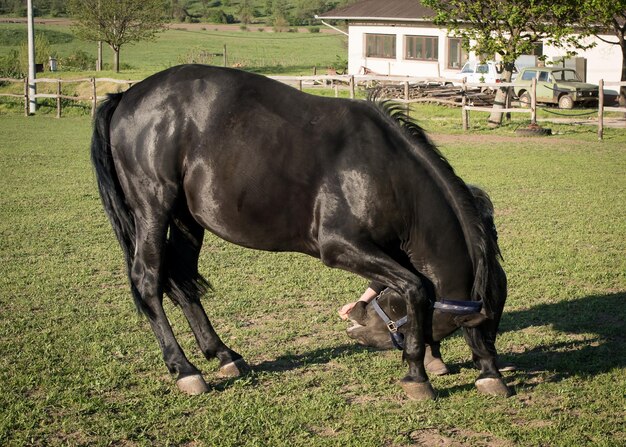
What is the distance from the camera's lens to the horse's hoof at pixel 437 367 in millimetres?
5214

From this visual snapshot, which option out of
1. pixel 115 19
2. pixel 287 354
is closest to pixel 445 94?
pixel 115 19

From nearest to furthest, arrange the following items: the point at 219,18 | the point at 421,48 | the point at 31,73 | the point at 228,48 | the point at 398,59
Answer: the point at 31,73 < the point at 421,48 < the point at 398,59 < the point at 228,48 < the point at 219,18

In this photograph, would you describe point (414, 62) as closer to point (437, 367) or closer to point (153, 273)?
point (437, 367)

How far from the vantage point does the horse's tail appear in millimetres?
5328

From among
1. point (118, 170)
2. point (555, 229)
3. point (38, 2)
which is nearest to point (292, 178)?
point (118, 170)

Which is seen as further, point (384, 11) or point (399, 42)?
point (384, 11)

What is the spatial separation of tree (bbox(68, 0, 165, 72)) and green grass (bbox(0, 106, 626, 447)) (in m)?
34.8

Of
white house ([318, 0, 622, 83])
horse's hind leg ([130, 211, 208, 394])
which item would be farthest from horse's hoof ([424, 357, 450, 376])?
white house ([318, 0, 622, 83])

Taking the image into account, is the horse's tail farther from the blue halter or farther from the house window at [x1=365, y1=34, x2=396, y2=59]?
the house window at [x1=365, y1=34, x2=396, y2=59]

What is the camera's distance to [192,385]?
484 cm

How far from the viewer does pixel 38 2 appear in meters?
104

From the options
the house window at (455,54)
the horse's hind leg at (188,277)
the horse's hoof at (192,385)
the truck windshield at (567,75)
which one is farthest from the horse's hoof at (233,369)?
the house window at (455,54)

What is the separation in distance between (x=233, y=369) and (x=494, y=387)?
5.48ft

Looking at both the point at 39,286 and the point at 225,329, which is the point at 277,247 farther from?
the point at 39,286
